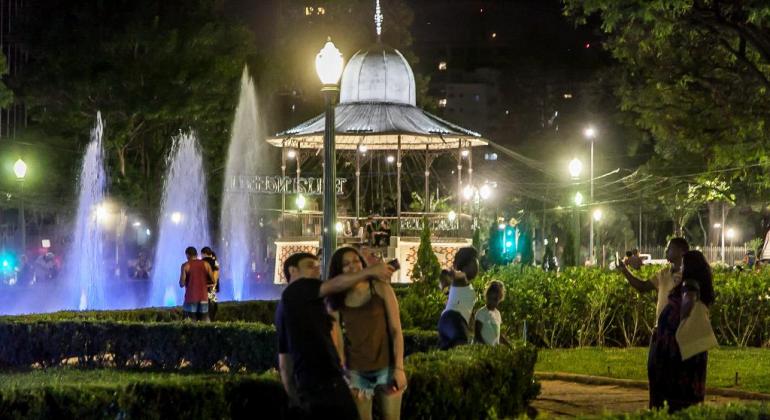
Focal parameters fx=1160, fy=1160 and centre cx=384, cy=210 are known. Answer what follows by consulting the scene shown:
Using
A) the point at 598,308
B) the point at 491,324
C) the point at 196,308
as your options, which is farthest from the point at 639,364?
the point at 196,308

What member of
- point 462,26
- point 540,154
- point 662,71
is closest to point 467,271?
point 662,71

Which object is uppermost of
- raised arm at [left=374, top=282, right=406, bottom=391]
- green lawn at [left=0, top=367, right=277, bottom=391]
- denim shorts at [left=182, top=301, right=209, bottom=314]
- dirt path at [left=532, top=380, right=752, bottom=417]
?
raised arm at [left=374, top=282, right=406, bottom=391]

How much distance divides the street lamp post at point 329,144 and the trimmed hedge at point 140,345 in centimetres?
298

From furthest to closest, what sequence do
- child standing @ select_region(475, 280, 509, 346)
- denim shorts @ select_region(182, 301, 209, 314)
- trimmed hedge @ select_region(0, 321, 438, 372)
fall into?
denim shorts @ select_region(182, 301, 209, 314)
trimmed hedge @ select_region(0, 321, 438, 372)
child standing @ select_region(475, 280, 509, 346)

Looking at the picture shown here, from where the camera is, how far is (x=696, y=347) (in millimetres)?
9852

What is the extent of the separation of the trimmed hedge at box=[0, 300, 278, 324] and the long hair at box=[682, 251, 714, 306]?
1023 cm

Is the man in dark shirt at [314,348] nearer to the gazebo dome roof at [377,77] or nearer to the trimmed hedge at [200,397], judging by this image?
the trimmed hedge at [200,397]

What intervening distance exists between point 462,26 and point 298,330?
424 ft

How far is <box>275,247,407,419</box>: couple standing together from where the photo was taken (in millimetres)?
7219

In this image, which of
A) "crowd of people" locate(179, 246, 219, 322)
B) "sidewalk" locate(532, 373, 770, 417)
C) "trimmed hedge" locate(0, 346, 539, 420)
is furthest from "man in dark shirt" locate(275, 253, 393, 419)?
"crowd of people" locate(179, 246, 219, 322)

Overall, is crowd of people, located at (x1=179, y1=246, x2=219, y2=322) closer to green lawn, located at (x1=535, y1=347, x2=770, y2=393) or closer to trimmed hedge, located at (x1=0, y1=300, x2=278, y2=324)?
trimmed hedge, located at (x1=0, y1=300, x2=278, y2=324)

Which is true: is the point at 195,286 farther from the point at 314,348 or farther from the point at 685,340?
the point at 314,348

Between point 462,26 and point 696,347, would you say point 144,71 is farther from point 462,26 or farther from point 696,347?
point 462,26

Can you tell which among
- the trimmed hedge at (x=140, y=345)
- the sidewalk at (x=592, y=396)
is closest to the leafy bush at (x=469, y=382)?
the sidewalk at (x=592, y=396)
